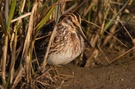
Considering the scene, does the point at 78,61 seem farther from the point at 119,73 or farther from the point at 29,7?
the point at 29,7

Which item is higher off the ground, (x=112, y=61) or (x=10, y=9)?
(x=10, y=9)

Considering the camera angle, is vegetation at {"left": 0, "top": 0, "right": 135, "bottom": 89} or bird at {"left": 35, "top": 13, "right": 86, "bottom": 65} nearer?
vegetation at {"left": 0, "top": 0, "right": 135, "bottom": 89}

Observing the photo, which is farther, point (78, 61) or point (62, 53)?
point (78, 61)

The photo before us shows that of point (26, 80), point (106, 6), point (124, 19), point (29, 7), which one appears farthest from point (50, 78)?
point (124, 19)

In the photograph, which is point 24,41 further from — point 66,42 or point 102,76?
point 102,76

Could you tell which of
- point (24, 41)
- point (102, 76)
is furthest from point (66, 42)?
point (24, 41)
